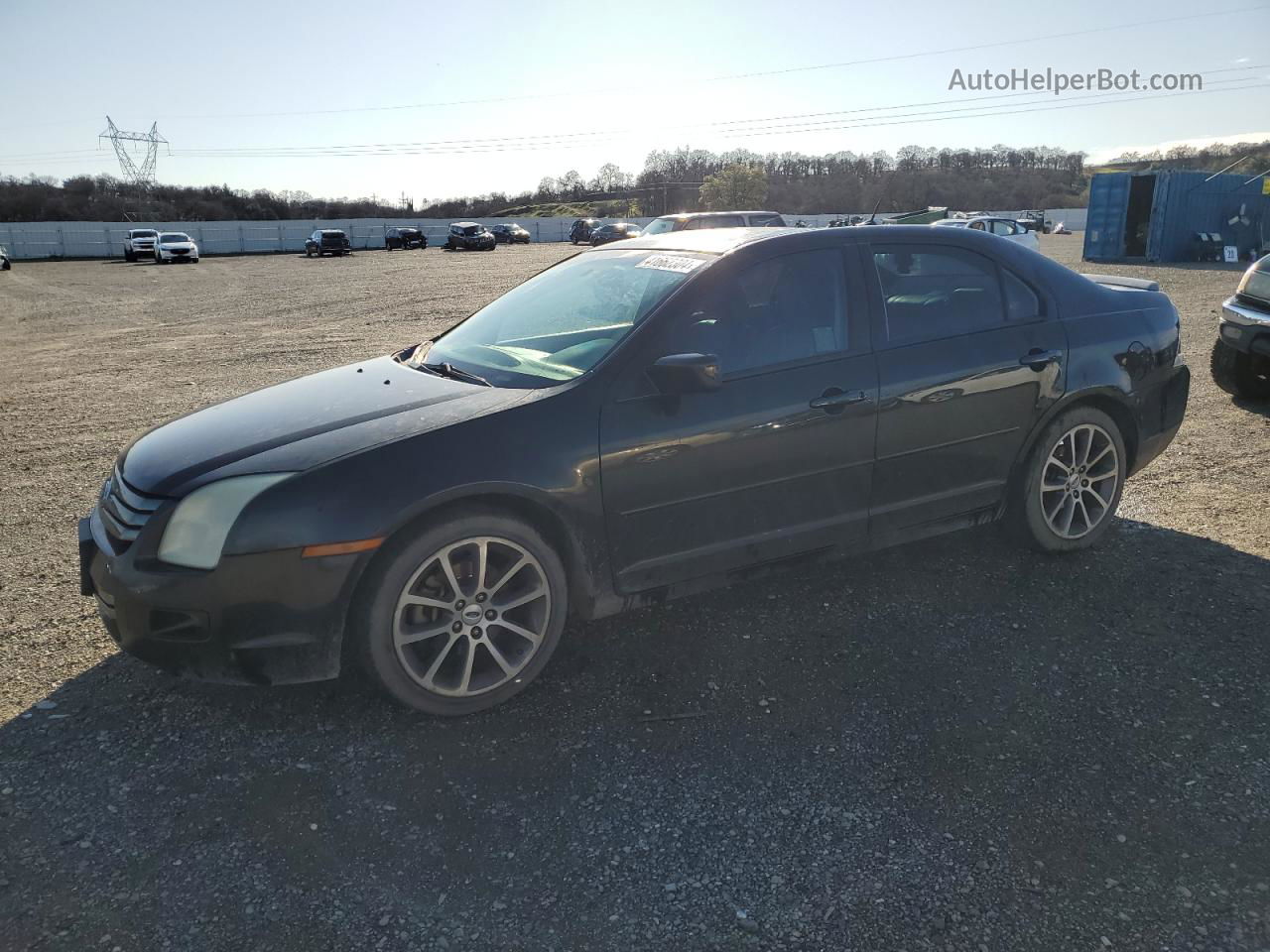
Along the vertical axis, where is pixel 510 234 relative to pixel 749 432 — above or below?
above

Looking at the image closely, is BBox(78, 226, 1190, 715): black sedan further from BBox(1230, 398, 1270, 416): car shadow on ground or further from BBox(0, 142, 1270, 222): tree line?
BBox(0, 142, 1270, 222): tree line

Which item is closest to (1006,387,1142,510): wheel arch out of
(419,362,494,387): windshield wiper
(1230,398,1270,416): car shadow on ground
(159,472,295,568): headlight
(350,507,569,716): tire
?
(350,507,569,716): tire

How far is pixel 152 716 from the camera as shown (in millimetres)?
3150

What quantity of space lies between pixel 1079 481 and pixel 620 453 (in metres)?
2.53

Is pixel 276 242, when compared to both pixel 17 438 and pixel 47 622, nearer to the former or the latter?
pixel 17 438

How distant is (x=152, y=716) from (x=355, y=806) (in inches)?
38.8

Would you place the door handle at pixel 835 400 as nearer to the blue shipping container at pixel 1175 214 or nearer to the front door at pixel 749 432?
the front door at pixel 749 432

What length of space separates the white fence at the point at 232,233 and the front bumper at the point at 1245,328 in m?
39.5

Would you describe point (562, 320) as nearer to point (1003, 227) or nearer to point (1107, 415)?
point (1107, 415)

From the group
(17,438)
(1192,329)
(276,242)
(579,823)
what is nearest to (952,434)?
(579,823)

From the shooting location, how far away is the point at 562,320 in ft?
13.0

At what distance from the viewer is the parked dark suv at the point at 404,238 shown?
183ft

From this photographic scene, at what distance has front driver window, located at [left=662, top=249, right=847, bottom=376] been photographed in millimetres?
3518

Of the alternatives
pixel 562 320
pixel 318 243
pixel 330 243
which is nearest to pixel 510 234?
pixel 330 243
